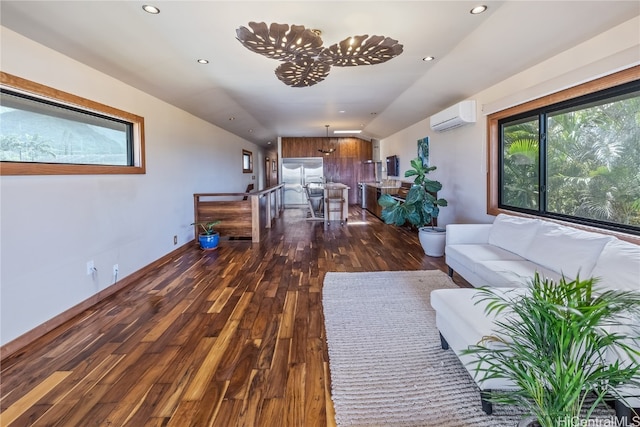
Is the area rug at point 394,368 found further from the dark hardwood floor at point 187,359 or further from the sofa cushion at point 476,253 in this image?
the sofa cushion at point 476,253

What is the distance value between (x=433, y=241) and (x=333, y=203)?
3747 millimetres

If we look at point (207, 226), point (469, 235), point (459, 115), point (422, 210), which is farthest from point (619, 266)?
point (207, 226)

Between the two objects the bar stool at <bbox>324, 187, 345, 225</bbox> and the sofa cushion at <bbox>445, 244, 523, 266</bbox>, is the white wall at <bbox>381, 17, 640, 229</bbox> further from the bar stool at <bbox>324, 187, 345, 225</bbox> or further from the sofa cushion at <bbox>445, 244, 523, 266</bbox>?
the bar stool at <bbox>324, 187, 345, 225</bbox>

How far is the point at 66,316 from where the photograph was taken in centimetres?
279

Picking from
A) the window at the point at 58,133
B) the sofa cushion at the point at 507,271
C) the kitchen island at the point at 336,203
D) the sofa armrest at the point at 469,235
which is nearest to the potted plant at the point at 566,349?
the sofa cushion at the point at 507,271

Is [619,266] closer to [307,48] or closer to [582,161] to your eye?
[582,161]

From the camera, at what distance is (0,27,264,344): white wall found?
2340 mm

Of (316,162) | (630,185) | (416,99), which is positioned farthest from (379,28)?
(316,162)

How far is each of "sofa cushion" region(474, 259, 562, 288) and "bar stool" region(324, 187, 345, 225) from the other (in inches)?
202

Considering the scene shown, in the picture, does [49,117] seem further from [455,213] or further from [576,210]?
[455,213]

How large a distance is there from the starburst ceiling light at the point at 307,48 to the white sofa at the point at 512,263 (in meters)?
1.88

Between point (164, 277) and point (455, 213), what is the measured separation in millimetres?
4410

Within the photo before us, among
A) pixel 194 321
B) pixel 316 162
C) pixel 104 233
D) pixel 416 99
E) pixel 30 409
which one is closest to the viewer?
pixel 30 409

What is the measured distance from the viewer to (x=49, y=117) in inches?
108
